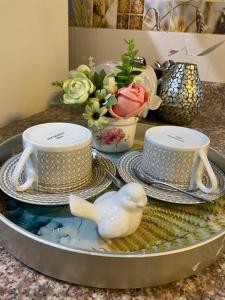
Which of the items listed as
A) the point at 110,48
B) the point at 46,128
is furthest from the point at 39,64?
the point at 46,128

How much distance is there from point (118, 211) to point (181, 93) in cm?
48

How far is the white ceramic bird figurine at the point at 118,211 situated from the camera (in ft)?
1.20

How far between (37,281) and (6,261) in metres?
0.05

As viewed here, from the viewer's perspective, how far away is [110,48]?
0.97 metres

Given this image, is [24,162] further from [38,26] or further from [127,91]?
[38,26]

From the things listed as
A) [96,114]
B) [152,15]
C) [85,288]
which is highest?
[152,15]

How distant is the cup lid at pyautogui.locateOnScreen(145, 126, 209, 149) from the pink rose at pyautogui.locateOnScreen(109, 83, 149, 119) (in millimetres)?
57

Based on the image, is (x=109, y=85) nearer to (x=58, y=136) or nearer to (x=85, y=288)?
(x=58, y=136)

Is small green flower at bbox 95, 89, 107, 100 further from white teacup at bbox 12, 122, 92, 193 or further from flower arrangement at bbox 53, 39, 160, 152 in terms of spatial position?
white teacup at bbox 12, 122, 92, 193

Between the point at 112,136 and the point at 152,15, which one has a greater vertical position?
the point at 152,15

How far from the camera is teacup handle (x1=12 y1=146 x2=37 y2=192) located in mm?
423

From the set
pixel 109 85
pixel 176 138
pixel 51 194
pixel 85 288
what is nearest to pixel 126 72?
pixel 109 85

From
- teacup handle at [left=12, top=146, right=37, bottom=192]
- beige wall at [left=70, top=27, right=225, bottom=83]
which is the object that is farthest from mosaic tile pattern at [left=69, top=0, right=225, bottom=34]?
teacup handle at [left=12, top=146, right=37, bottom=192]

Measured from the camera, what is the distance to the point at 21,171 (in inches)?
16.9
